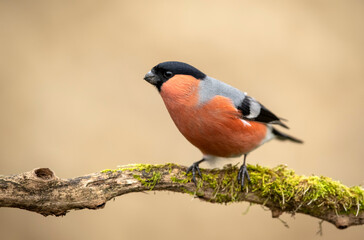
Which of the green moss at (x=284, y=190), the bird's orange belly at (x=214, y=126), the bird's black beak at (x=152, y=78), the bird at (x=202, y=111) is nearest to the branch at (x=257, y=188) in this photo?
the green moss at (x=284, y=190)

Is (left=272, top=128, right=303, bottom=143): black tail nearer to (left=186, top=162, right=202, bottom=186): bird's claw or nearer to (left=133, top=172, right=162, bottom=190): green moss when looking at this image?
(left=186, top=162, right=202, bottom=186): bird's claw

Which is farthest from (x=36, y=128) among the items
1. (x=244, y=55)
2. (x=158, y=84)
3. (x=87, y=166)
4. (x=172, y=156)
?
(x=244, y=55)

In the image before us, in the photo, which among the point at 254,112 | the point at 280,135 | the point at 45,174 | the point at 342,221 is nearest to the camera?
the point at 45,174

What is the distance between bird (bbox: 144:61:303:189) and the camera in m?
3.94

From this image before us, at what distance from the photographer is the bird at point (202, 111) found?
394 cm

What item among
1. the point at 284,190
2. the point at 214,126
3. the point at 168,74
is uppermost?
the point at 168,74

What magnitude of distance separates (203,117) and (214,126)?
146mm

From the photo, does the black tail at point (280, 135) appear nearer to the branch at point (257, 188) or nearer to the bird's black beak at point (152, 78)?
the branch at point (257, 188)

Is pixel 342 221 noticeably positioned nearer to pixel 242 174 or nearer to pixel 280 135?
pixel 242 174

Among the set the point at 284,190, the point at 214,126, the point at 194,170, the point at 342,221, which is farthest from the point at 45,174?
the point at 342,221

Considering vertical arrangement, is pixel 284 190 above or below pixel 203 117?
below

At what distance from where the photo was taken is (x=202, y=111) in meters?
3.94

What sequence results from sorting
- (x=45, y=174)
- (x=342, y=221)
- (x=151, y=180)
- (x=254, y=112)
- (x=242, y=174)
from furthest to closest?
(x=254, y=112) < (x=242, y=174) < (x=342, y=221) < (x=151, y=180) < (x=45, y=174)

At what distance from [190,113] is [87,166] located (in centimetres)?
303
